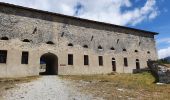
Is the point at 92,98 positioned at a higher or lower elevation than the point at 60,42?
lower

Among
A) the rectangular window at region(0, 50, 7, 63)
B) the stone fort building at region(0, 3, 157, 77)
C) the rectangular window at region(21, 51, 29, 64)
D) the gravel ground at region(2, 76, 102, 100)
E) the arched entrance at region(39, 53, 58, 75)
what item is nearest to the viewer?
the gravel ground at region(2, 76, 102, 100)

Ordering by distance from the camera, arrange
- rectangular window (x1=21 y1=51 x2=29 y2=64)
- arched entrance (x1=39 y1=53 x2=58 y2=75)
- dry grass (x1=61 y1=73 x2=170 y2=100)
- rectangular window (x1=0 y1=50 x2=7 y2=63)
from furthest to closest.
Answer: arched entrance (x1=39 y1=53 x2=58 y2=75) → rectangular window (x1=21 y1=51 x2=29 y2=64) → rectangular window (x1=0 y1=50 x2=7 y2=63) → dry grass (x1=61 y1=73 x2=170 y2=100)

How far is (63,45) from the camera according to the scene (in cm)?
2811

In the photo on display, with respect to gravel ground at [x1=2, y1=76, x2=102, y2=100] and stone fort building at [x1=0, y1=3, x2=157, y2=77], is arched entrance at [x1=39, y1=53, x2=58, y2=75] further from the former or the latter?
gravel ground at [x1=2, y1=76, x2=102, y2=100]

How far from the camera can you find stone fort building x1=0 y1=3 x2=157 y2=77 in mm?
24250

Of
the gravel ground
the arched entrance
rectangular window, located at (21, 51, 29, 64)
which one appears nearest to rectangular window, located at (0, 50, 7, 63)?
rectangular window, located at (21, 51, 29, 64)

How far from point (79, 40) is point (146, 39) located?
15.0 metres

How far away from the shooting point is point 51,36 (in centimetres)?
2738

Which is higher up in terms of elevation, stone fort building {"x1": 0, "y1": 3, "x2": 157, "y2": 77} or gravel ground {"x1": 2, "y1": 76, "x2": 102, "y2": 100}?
stone fort building {"x1": 0, "y1": 3, "x2": 157, "y2": 77}

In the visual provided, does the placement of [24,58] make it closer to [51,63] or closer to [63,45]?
[51,63]

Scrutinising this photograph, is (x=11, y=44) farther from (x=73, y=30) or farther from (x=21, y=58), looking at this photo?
(x=73, y=30)

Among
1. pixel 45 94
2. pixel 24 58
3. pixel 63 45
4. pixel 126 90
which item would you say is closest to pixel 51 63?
pixel 63 45

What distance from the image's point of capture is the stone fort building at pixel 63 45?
24.2 metres

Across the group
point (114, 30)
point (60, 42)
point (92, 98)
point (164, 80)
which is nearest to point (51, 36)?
point (60, 42)
